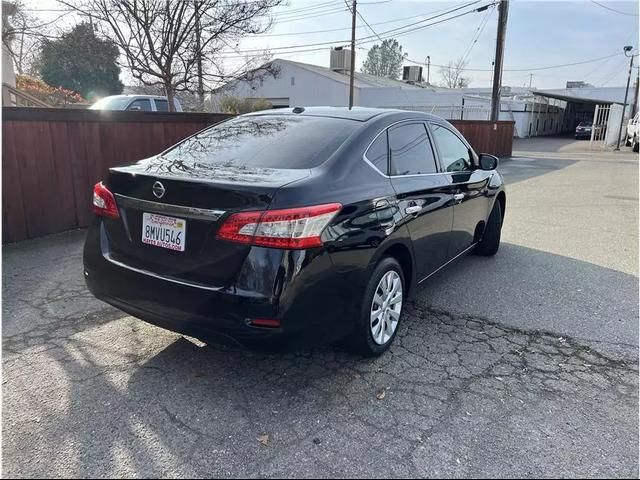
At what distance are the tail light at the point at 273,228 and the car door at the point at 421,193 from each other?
A: 100cm

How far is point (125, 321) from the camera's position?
3.72m

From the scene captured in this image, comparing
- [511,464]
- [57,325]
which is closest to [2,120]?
[57,325]

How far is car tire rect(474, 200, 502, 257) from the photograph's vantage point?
17.8 ft

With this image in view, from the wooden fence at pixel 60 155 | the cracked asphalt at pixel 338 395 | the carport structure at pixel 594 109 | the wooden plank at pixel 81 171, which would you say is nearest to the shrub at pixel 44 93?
the wooden fence at pixel 60 155

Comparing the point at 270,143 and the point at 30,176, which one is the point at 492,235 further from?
the point at 30,176

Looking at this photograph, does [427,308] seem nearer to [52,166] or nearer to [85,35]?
[52,166]

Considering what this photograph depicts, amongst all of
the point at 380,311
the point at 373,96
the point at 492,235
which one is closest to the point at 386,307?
the point at 380,311

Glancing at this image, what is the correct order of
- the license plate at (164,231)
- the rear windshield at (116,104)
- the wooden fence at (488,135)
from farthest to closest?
1. the wooden fence at (488,135)
2. the rear windshield at (116,104)
3. the license plate at (164,231)

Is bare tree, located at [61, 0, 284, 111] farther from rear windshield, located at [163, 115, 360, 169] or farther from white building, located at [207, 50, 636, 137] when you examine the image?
white building, located at [207, 50, 636, 137]

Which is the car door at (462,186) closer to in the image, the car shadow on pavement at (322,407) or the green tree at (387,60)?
the car shadow on pavement at (322,407)

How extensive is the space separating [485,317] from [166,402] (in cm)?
258

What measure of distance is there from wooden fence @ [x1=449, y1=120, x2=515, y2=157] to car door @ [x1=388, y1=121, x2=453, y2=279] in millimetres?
14118

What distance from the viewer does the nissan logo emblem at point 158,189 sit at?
2695 millimetres

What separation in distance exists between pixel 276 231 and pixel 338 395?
1081mm
